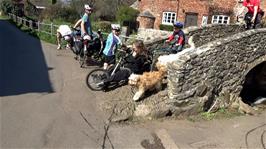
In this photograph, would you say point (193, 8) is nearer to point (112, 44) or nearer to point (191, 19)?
point (191, 19)

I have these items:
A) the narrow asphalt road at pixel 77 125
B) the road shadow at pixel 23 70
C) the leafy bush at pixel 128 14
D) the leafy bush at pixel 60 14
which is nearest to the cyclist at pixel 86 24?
the narrow asphalt road at pixel 77 125

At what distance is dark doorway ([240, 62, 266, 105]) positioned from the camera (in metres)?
16.5

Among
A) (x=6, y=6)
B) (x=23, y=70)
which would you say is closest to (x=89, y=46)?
(x=23, y=70)

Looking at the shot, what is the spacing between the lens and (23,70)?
11.7 meters

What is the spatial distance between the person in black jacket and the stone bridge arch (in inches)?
20.5

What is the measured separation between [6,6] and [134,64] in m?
41.4

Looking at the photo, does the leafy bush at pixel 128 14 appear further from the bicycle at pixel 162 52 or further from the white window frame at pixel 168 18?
the bicycle at pixel 162 52

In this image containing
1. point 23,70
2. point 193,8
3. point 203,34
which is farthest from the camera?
point 193,8

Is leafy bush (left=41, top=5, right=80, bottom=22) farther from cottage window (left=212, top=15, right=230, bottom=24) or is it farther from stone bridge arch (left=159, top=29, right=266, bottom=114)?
stone bridge arch (left=159, top=29, right=266, bottom=114)

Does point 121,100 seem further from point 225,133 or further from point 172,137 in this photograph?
point 225,133

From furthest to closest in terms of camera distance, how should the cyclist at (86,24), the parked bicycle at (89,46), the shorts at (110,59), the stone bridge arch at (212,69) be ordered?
the parked bicycle at (89,46), the cyclist at (86,24), the shorts at (110,59), the stone bridge arch at (212,69)

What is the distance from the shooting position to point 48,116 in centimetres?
831

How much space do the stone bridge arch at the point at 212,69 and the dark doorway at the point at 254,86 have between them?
168 inches

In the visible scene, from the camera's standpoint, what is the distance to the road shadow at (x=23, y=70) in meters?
9.95
